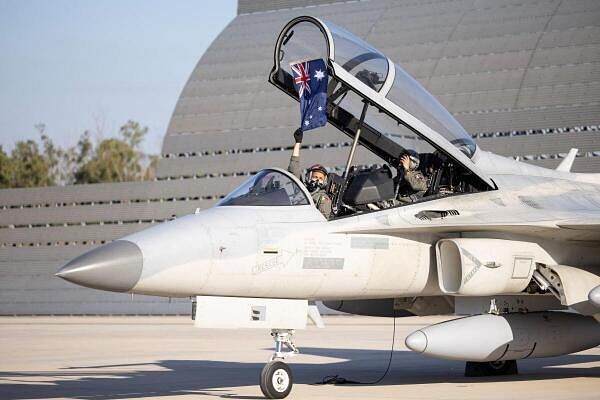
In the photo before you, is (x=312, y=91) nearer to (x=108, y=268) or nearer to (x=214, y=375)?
(x=108, y=268)

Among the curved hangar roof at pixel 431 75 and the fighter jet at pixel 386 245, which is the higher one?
the curved hangar roof at pixel 431 75

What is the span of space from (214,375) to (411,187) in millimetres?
4248

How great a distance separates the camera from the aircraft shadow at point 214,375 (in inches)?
481

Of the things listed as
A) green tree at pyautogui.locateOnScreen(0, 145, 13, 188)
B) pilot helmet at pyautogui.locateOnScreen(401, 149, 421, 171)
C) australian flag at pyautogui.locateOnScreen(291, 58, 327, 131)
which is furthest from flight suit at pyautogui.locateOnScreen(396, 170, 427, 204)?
green tree at pyautogui.locateOnScreen(0, 145, 13, 188)

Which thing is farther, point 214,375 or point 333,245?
point 214,375

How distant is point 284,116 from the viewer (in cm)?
5494

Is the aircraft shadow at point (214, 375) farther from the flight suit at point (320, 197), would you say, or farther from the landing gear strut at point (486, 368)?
the flight suit at point (320, 197)

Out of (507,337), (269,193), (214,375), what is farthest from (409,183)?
(214,375)

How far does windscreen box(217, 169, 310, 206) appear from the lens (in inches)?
439

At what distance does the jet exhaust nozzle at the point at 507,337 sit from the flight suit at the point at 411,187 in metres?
1.48

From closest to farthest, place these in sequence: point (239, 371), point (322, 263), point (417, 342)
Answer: point (322, 263) → point (417, 342) → point (239, 371)

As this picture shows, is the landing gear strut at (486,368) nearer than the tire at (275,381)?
No

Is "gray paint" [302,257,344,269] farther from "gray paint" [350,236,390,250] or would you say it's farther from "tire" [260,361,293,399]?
"tire" [260,361,293,399]

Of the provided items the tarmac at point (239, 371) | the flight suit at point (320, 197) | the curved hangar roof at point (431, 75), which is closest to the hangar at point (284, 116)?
the curved hangar roof at point (431, 75)
